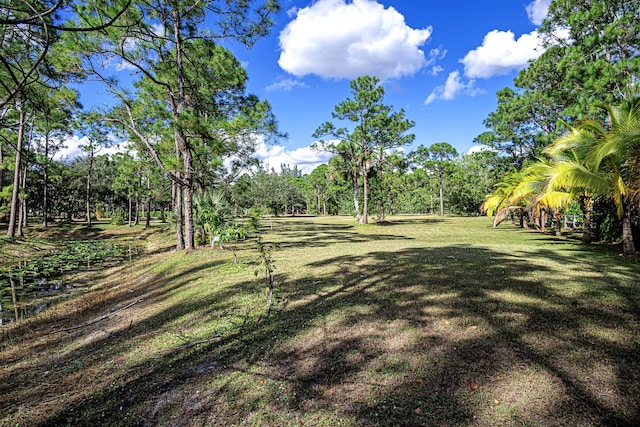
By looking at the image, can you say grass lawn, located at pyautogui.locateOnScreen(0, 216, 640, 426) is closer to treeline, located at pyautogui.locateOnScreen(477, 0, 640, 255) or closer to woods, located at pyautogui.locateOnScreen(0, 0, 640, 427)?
woods, located at pyautogui.locateOnScreen(0, 0, 640, 427)

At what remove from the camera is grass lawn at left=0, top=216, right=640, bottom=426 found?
2.49m

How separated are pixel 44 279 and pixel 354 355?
1150 centimetres

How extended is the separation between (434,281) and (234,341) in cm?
358

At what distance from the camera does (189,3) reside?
947cm

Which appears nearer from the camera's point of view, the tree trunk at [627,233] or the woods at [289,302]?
the woods at [289,302]

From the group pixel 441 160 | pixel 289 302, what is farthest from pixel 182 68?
pixel 441 160

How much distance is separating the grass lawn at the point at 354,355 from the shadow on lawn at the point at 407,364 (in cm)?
2

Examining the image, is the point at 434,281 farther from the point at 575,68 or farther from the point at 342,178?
the point at 342,178

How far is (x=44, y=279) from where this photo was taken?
9.88 m

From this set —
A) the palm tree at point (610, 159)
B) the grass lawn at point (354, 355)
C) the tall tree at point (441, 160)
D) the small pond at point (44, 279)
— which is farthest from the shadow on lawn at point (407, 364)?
the tall tree at point (441, 160)

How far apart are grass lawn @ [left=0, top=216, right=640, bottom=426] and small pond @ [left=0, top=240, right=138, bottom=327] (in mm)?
1621

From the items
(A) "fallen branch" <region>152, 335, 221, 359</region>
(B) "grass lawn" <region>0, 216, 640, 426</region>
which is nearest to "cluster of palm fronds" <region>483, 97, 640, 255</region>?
(B) "grass lawn" <region>0, 216, 640, 426</region>

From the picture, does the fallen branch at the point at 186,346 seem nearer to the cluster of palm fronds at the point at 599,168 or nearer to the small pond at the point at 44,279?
the small pond at the point at 44,279

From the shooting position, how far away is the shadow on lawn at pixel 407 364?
2.44 meters
